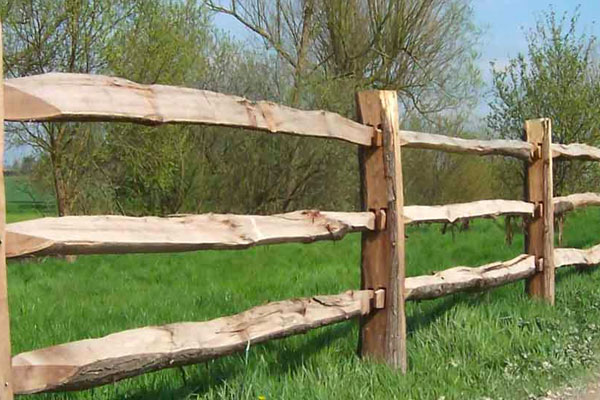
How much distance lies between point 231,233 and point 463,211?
2.61 meters

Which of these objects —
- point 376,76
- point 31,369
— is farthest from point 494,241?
point 31,369

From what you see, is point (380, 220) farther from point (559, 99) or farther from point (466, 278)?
point (559, 99)

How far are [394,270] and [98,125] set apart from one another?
32.6 feet

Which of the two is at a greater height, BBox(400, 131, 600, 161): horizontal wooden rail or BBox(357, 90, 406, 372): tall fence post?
BBox(400, 131, 600, 161): horizontal wooden rail

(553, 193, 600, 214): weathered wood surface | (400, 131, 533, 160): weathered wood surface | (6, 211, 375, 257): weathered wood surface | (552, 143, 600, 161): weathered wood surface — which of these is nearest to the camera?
(6, 211, 375, 257): weathered wood surface

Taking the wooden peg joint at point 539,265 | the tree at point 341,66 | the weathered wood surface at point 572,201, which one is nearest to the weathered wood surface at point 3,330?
the wooden peg joint at point 539,265

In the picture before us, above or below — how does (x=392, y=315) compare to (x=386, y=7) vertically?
below

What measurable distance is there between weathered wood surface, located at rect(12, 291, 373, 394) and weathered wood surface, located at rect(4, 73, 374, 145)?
886 millimetres

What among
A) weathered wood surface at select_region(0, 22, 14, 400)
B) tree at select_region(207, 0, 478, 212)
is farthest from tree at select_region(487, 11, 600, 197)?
weathered wood surface at select_region(0, 22, 14, 400)

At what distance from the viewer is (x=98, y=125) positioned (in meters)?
13.7

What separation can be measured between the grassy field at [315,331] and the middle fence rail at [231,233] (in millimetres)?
276

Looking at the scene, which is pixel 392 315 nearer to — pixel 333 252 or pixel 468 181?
pixel 333 252

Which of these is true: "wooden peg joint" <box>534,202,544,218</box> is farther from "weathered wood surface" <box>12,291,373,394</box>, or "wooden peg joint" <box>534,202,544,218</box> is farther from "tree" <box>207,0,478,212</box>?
"tree" <box>207,0,478,212</box>

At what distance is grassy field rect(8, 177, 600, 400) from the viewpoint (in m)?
4.20
